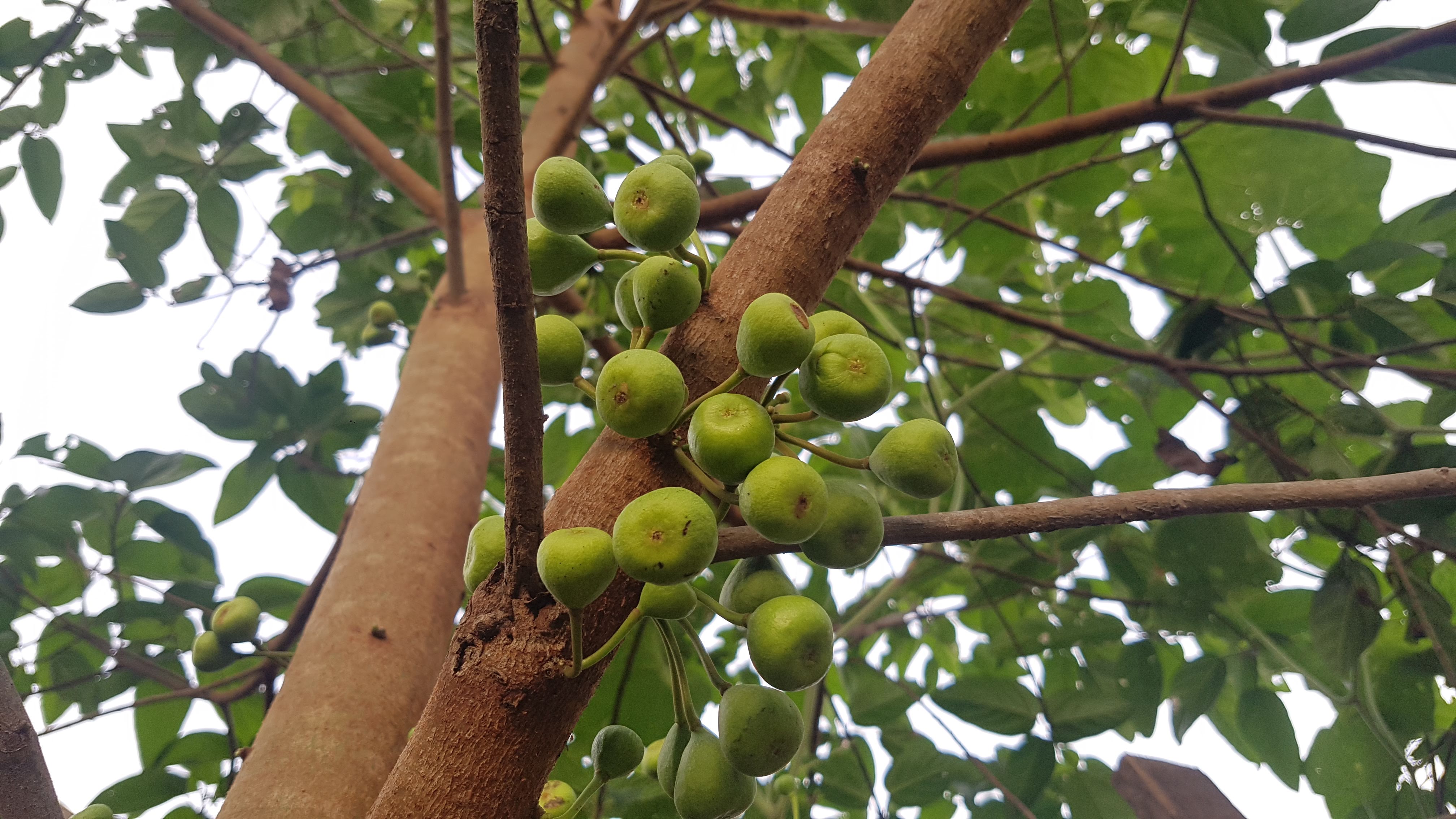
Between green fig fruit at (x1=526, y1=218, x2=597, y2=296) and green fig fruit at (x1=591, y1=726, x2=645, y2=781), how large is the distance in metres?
0.57

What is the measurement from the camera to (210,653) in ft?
5.89

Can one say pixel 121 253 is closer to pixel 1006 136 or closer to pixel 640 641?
pixel 640 641

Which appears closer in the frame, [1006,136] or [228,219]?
[1006,136]

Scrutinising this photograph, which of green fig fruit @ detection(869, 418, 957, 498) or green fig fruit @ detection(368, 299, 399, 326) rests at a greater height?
green fig fruit @ detection(368, 299, 399, 326)

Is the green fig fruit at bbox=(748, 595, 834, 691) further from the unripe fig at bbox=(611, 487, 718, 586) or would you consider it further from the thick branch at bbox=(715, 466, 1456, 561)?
the unripe fig at bbox=(611, 487, 718, 586)

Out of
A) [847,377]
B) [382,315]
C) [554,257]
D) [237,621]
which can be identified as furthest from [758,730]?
[382,315]

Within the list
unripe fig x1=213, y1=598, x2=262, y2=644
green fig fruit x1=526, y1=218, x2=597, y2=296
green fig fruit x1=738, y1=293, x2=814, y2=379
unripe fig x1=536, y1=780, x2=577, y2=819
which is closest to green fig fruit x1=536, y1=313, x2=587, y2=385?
green fig fruit x1=526, y1=218, x2=597, y2=296

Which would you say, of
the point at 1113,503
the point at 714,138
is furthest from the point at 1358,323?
the point at 714,138

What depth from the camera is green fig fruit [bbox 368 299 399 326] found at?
2789 mm

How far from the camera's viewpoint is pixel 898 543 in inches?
40.3

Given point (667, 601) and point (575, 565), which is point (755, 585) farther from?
point (575, 565)

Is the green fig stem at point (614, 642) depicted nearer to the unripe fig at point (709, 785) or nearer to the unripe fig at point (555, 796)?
→ the unripe fig at point (709, 785)

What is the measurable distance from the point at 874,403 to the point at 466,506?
1.09 metres

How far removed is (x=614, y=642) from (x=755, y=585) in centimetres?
26
